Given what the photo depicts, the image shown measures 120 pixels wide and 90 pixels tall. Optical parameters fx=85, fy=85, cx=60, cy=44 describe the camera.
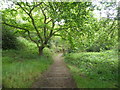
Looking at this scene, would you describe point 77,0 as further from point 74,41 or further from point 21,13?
point 21,13

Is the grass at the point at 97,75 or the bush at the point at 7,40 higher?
the bush at the point at 7,40

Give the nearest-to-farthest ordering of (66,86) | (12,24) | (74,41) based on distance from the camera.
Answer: (66,86) → (12,24) → (74,41)

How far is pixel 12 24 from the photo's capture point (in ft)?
31.6

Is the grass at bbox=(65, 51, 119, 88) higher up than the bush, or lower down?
lower down

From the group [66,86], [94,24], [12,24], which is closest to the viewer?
[66,86]

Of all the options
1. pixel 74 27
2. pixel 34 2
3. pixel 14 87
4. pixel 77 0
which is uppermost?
pixel 34 2

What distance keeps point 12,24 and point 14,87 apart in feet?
26.5

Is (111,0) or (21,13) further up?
(21,13)

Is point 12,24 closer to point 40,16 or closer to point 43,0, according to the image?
point 40,16

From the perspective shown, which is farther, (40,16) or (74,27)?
(40,16)

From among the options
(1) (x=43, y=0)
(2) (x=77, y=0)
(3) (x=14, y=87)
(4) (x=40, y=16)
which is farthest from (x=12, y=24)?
(3) (x=14, y=87)

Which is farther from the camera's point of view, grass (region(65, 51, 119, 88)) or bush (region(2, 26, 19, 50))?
bush (region(2, 26, 19, 50))

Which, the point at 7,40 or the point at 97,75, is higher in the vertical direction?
the point at 7,40

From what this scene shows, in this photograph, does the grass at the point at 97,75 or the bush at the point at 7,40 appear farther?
the bush at the point at 7,40
